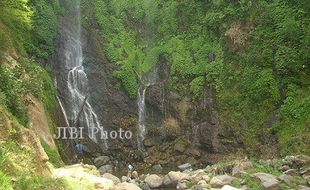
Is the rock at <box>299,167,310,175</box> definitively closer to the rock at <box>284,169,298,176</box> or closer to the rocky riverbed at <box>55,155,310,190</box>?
the rocky riverbed at <box>55,155,310,190</box>

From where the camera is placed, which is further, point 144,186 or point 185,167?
point 185,167

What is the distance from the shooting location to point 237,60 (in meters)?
25.1

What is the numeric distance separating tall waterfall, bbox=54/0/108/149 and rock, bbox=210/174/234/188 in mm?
9987

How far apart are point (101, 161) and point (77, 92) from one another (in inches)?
207

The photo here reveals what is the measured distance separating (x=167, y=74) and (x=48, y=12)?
997cm

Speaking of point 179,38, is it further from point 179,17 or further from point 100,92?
point 100,92

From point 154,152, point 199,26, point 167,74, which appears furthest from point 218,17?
point 154,152

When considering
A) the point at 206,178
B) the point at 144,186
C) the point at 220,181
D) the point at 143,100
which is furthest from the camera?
the point at 143,100

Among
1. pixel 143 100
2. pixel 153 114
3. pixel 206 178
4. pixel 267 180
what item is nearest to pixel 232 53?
pixel 153 114

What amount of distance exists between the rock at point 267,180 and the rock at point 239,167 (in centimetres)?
116

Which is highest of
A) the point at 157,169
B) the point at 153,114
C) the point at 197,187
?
the point at 153,114

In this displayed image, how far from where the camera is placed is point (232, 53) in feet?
83.7

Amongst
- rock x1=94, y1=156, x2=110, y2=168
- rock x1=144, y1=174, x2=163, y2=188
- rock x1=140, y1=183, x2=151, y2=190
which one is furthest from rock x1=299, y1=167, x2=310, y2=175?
rock x1=94, y1=156, x2=110, y2=168

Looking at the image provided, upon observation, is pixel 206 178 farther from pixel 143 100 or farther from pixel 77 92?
pixel 77 92
